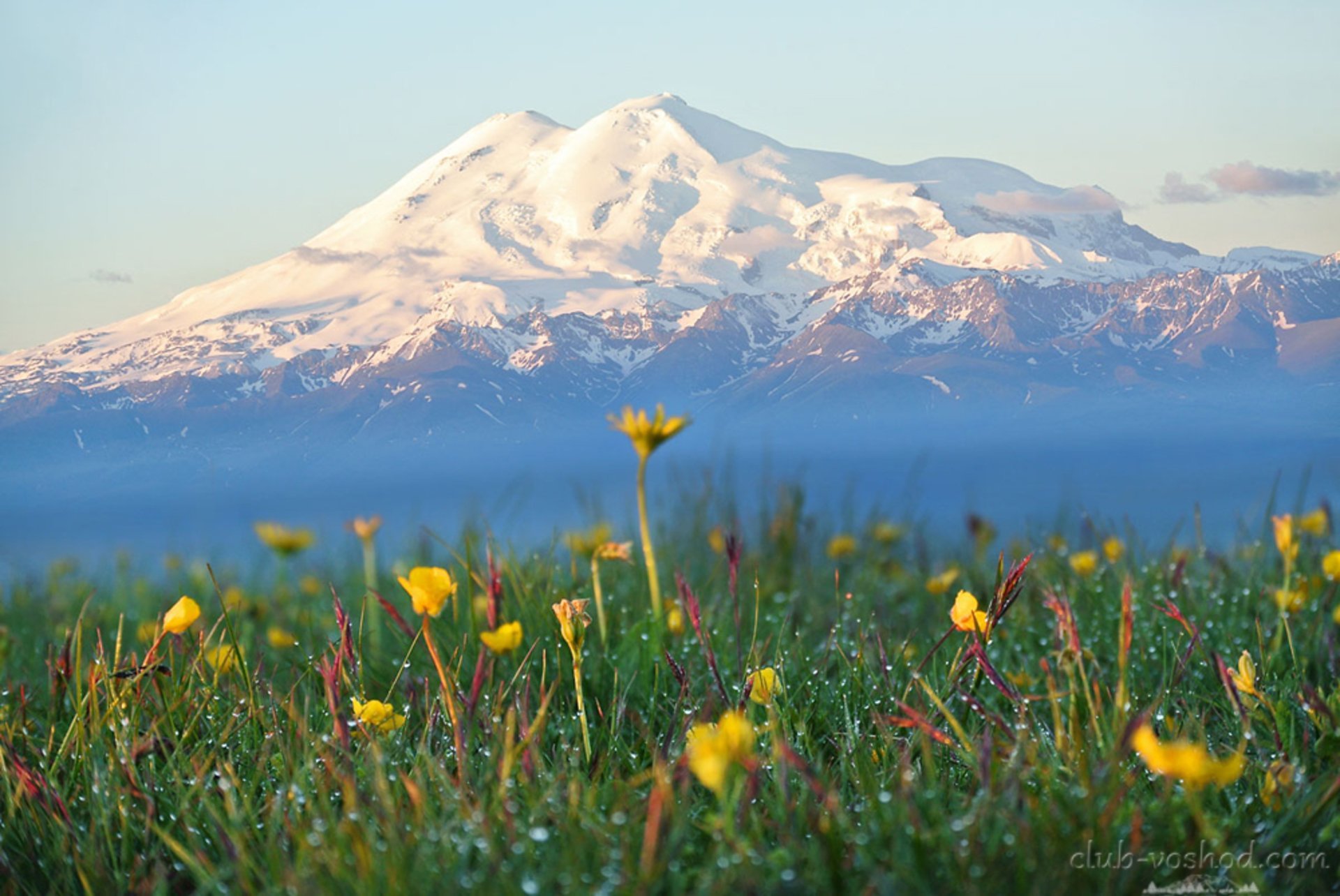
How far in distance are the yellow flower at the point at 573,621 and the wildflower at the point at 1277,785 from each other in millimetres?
1024

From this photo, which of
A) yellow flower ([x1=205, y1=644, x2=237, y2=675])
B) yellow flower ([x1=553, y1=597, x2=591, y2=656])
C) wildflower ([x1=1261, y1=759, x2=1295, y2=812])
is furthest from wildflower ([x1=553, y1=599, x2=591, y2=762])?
wildflower ([x1=1261, y1=759, x2=1295, y2=812])

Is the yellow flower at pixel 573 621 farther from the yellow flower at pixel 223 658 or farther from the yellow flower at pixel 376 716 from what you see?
the yellow flower at pixel 223 658

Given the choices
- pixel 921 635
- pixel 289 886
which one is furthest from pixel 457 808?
pixel 921 635

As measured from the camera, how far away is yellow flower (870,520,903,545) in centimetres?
440

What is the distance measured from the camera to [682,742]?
198 centimetres

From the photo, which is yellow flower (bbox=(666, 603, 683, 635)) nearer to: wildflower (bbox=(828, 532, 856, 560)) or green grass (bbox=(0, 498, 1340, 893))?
green grass (bbox=(0, 498, 1340, 893))

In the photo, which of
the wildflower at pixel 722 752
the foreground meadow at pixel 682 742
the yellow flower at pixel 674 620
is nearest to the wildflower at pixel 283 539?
the foreground meadow at pixel 682 742

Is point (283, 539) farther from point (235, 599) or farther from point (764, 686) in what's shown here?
point (764, 686)

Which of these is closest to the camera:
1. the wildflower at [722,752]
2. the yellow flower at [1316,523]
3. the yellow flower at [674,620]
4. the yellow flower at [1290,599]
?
the wildflower at [722,752]

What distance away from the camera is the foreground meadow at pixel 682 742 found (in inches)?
49.7

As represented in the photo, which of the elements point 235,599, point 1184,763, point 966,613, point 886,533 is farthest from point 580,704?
point 886,533

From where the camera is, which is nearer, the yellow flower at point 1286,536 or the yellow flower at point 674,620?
the yellow flower at point 1286,536

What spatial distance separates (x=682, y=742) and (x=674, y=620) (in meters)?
0.68

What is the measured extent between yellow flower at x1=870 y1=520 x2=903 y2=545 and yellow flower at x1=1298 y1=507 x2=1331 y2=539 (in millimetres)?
1446
